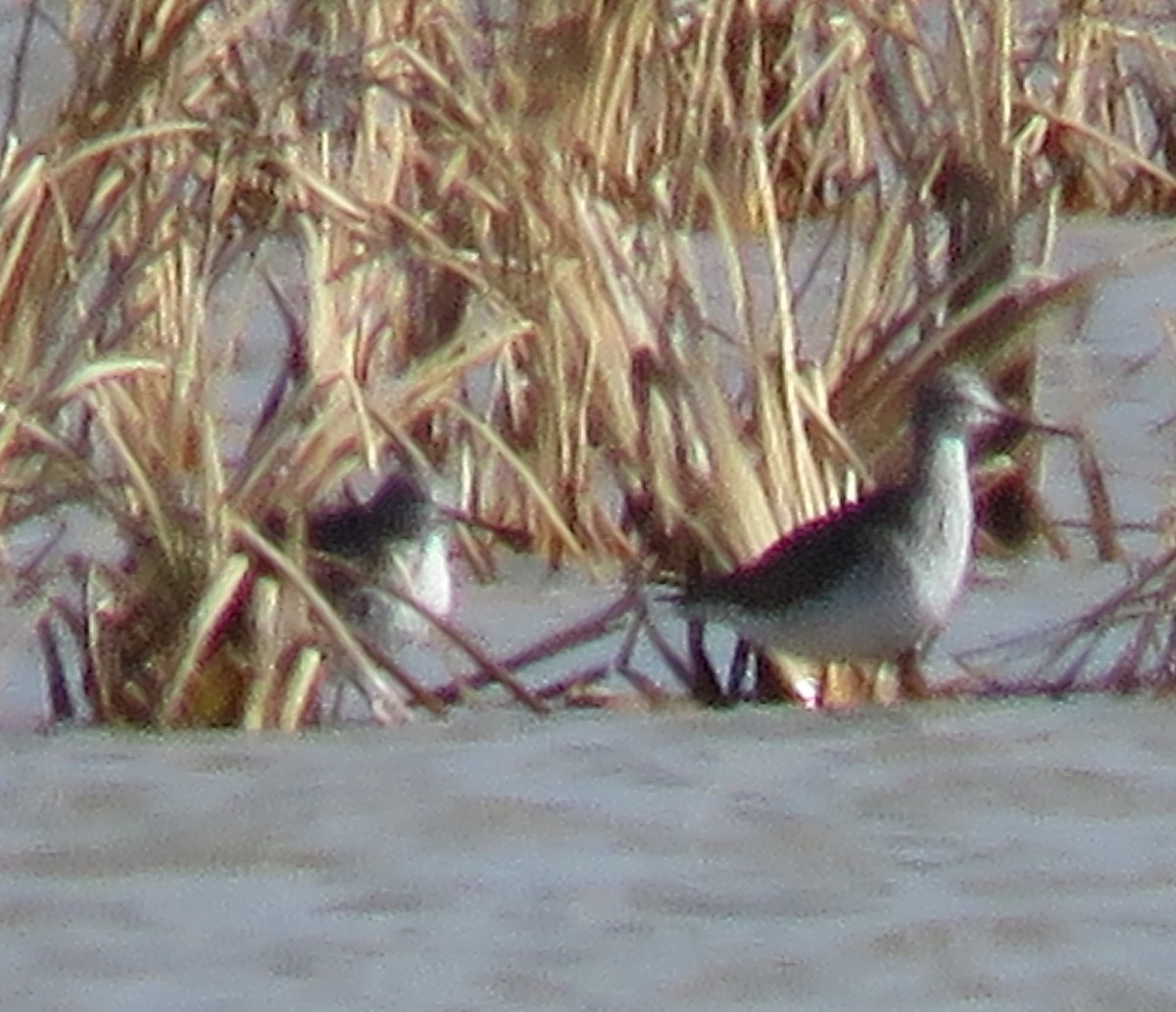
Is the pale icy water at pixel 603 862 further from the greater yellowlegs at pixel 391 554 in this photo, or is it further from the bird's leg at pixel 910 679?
the greater yellowlegs at pixel 391 554

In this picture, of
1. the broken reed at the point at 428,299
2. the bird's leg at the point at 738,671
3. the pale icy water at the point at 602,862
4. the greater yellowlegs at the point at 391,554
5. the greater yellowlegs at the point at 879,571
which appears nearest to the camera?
the pale icy water at the point at 602,862

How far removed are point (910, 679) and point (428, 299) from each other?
1094 mm

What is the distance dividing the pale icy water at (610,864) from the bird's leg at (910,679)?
60 mm

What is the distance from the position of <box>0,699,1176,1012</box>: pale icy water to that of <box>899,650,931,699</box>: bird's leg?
0.20 feet

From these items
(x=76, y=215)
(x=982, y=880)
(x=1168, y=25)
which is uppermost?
(x=76, y=215)

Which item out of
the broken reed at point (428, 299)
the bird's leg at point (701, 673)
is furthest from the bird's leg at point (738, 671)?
the broken reed at point (428, 299)

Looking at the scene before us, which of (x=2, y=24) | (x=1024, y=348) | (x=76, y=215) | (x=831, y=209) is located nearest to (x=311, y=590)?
(x=76, y=215)

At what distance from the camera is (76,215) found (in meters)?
5.18

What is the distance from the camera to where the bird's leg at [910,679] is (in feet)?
16.6

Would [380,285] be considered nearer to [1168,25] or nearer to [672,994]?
[672,994]

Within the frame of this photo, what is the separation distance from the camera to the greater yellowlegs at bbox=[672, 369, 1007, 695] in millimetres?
4914

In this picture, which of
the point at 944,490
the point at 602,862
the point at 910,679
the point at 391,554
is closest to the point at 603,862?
the point at 602,862

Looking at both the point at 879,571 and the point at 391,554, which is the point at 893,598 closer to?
the point at 879,571

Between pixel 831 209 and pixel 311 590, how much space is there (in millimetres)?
2539
